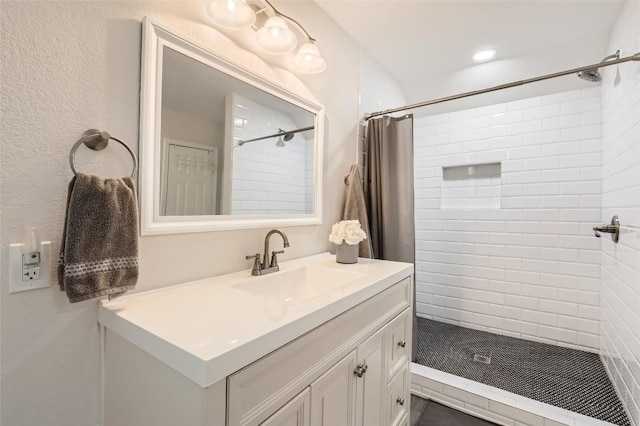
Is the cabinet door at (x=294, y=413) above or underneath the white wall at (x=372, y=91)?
underneath

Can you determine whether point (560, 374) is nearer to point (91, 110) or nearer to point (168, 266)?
point (168, 266)

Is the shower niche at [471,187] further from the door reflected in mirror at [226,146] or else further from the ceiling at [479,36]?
the door reflected in mirror at [226,146]

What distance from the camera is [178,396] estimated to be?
65cm

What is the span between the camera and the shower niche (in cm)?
263

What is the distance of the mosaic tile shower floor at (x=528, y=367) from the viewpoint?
1.64 metres

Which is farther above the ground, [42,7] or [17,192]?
[42,7]

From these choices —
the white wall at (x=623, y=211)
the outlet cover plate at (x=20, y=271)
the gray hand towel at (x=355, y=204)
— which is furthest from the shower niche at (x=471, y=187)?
the outlet cover plate at (x=20, y=271)

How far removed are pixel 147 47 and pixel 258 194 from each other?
0.69 metres

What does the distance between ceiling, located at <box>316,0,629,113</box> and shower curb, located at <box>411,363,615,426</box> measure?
2222 mm

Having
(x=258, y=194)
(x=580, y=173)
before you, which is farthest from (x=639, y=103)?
(x=258, y=194)

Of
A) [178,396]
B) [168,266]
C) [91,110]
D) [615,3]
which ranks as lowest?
[178,396]

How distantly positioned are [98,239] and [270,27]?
42.8 inches

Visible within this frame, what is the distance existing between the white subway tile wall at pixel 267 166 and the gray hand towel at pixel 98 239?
478 millimetres

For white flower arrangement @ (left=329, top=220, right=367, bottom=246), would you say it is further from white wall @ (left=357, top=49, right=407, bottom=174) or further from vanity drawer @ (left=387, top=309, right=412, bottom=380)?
white wall @ (left=357, top=49, right=407, bottom=174)
